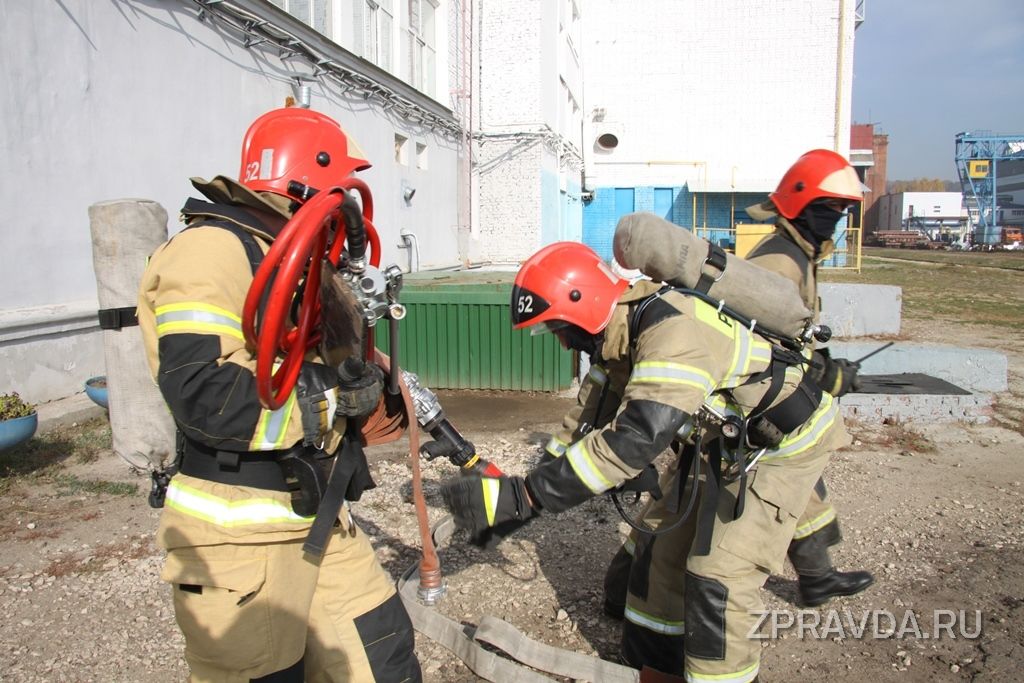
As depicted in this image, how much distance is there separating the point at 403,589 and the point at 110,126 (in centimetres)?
551

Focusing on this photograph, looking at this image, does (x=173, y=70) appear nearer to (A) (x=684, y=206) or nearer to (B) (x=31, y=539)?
(B) (x=31, y=539)

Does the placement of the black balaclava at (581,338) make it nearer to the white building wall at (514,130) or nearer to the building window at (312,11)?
the building window at (312,11)

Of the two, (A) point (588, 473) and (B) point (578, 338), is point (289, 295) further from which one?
(B) point (578, 338)

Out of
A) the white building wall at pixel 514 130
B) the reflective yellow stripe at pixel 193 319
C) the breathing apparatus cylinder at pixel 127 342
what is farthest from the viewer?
the white building wall at pixel 514 130

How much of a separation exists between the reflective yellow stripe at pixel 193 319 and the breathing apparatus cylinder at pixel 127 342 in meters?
3.20

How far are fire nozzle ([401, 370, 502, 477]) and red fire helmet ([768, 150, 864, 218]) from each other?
2034 mm

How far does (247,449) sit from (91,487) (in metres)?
4.13

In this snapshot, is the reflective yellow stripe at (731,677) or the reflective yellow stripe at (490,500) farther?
the reflective yellow stripe at (731,677)

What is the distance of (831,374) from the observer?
11.4ft

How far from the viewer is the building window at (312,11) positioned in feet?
32.2

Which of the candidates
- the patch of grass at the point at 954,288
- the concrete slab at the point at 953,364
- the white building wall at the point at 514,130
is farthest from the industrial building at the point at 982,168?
the concrete slab at the point at 953,364

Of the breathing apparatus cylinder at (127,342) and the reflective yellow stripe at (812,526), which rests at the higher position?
the breathing apparatus cylinder at (127,342)

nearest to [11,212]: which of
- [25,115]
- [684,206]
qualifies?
[25,115]

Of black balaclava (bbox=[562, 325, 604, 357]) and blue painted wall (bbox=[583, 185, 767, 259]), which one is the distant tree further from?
black balaclava (bbox=[562, 325, 604, 357])
